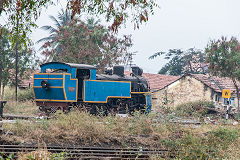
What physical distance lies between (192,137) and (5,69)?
20.8 metres

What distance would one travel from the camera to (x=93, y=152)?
7.99 m

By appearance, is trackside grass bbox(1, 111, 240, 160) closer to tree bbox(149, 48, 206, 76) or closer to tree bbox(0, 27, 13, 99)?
tree bbox(0, 27, 13, 99)

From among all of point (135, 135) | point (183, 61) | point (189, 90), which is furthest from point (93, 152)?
point (183, 61)

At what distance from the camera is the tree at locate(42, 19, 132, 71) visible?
29469 mm

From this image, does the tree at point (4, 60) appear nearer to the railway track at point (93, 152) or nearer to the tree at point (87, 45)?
the tree at point (87, 45)

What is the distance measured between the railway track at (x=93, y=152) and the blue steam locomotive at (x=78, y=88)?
18.3ft

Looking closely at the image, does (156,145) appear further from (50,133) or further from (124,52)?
(124,52)

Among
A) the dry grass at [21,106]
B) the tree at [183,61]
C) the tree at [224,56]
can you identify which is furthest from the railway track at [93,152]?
the tree at [183,61]

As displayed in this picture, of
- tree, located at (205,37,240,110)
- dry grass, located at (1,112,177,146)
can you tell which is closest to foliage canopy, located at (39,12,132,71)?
tree, located at (205,37,240,110)

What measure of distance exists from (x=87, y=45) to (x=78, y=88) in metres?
15.3

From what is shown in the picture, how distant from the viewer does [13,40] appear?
11.7 metres

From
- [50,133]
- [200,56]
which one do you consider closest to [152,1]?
[50,133]

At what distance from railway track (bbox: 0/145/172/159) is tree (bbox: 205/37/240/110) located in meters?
19.2

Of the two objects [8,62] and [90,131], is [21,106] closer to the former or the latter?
[8,62]
